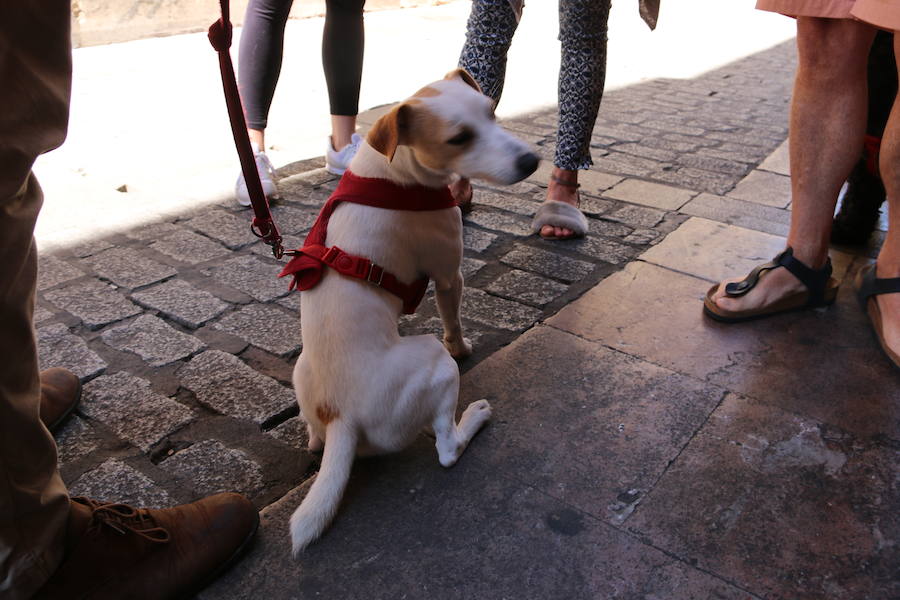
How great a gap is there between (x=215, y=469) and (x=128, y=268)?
138 cm

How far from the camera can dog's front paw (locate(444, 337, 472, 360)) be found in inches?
89.5

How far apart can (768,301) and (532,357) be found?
0.91m

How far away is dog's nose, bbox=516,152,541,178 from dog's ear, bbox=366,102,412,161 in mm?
329

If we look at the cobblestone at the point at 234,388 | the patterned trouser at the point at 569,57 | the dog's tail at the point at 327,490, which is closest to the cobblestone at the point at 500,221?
the patterned trouser at the point at 569,57

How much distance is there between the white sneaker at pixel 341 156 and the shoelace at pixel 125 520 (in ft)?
8.38

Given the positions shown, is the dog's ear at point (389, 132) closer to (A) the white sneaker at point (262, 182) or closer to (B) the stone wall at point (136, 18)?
(A) the white sneaker at point (262, 182)

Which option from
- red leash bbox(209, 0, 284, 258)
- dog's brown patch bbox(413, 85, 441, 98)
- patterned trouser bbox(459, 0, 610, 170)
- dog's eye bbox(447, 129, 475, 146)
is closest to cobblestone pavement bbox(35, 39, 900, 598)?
patterned trouser bbox(459, 0, 610, 170)

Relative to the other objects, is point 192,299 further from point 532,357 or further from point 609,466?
point 609,466

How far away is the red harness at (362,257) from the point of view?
1.79 metres

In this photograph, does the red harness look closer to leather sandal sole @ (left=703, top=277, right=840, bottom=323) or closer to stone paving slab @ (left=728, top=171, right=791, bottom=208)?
leather sandal sole @ (left=703, top=277, right=840, bottom=323)

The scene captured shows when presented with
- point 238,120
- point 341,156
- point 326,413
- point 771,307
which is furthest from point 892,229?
point 341,156

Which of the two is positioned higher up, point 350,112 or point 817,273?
point 350,112

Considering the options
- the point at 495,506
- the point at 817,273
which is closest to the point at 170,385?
the point at 495,506

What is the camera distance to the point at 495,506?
1.71 meters
